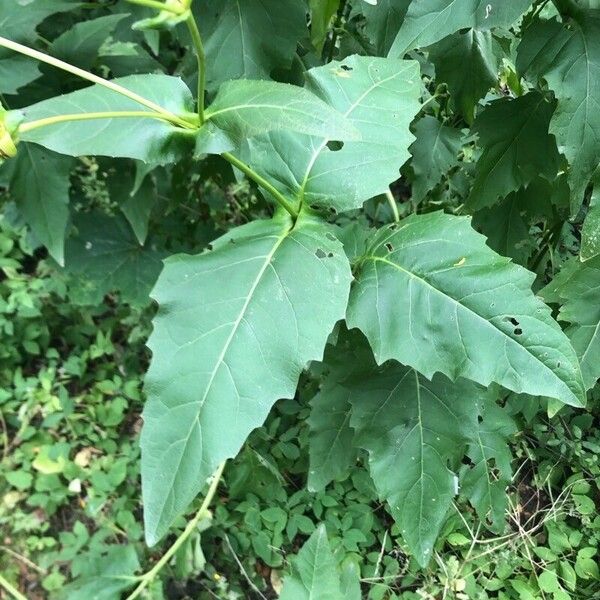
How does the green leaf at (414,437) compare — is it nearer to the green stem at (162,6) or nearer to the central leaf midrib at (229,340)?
the central leaf midrib at (229,340)

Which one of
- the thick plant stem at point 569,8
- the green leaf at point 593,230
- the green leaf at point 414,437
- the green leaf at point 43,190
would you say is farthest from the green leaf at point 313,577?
the thick plant stem at point 569,8

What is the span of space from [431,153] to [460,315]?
23.6 inches

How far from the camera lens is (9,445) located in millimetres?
1937

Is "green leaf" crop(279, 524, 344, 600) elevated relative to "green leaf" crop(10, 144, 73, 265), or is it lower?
lower

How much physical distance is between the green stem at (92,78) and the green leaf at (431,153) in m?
0.66

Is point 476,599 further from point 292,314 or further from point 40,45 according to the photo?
point 40,45

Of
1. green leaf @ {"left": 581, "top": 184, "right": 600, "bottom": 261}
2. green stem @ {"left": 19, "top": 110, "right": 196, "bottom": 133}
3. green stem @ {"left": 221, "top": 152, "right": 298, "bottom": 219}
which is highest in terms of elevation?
green stem @ {"left": 19, "top": 110, "right": 196, "bottom": 133}

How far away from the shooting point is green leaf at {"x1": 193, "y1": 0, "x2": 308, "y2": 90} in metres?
0.95

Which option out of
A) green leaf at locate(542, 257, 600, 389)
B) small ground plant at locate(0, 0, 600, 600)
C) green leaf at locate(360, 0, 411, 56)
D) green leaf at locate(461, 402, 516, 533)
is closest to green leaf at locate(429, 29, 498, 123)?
small ground plant at locate(0, 0, 600, 600)

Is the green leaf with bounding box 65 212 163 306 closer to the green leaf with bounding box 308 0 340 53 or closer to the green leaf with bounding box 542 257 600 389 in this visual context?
the green leaf with bounding box 308 0 340 53

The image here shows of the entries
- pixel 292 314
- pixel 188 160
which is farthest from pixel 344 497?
pixel 292 314

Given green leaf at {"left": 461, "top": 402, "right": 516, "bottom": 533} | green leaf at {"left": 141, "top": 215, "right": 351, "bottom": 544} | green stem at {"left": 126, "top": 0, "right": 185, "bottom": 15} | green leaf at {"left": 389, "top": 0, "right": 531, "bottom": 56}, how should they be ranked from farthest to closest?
green leaf at {"left": 461, "top": 402, "right": 516, "bottom": 533} < green leaf at {"left": 389, "top": 0, "right": 531, "bottom": 56} < green leaf at {"left": 141, "top": 215, "right": 351, "bottom": 544} < green stem at {"left": 126, "top": 0, "right": 185, "bottom": 15}

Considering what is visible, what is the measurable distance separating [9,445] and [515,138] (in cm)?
173

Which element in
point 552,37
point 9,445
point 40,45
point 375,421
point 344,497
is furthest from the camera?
point 9,445
